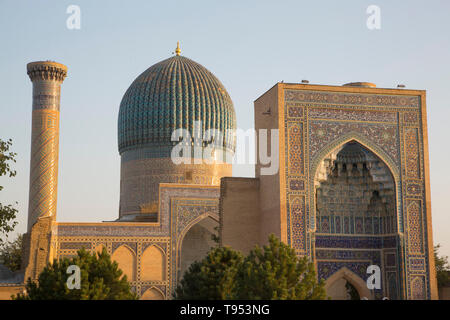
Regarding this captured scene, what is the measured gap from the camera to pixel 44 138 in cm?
2064

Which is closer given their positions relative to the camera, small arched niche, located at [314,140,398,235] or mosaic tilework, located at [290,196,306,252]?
mosaic tilework, located at [290,196,306,252]

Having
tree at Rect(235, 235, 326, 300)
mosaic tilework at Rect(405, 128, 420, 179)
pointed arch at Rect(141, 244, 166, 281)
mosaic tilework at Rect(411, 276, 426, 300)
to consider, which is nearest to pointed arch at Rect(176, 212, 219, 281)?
pointed arch at Rect(141, 244, 166, 281)

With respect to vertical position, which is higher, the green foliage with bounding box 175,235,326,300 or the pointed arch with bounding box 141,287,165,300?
the green foliage with bounding box 175,235,326,300

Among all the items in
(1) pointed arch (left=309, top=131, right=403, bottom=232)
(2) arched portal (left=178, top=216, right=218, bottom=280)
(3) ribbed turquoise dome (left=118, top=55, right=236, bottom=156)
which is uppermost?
(3) ribbed turquoise dome (left=118, top=55, right=236, bottom=156)

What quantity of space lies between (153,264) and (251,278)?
29.5 ft

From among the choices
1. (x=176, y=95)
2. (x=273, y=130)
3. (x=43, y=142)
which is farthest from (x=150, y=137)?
(x=273, y=130)

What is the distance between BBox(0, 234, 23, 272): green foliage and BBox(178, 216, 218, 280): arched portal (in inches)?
233

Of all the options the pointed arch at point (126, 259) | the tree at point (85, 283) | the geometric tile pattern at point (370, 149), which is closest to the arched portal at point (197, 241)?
the pointed arch at point (126, 259)

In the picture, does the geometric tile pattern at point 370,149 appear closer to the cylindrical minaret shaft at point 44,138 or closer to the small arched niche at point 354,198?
the small arched niche at point 354,198

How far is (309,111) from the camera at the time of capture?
12023mm

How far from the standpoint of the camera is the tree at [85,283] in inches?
338

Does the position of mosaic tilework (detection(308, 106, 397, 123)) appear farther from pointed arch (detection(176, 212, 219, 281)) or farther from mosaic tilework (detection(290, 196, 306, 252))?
pointed arch (detection(176, 212, 219, 281))

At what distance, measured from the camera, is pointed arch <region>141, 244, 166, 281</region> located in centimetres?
1741

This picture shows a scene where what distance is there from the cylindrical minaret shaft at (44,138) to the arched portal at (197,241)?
167 inches
